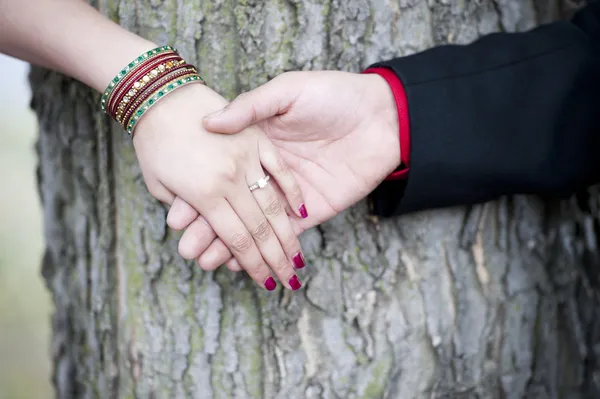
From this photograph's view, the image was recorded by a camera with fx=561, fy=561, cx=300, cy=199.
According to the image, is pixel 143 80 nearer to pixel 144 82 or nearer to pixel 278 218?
pixel 144 82

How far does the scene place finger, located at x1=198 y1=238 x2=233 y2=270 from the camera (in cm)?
110

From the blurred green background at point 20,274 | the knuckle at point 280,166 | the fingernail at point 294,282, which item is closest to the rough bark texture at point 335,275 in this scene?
the fingernail at point 294,282

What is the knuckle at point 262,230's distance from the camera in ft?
3.53

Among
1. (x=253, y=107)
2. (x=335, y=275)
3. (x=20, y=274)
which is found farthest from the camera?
(x=20, y=274)

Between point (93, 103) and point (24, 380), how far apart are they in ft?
7.37

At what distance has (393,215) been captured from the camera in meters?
1.19

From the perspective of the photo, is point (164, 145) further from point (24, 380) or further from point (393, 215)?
point (24, 380)

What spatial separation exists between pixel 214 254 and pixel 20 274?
255 cm

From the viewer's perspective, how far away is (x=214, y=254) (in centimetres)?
110

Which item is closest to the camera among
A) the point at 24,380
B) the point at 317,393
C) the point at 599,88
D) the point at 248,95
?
the point at 248,95

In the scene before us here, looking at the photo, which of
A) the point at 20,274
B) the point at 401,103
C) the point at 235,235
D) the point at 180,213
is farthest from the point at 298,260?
the point at 20,274

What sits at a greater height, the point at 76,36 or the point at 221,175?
the point at 76,36

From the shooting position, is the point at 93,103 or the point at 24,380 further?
the point at 24,380

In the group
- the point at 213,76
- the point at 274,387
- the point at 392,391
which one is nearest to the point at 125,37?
the point at 213,76
